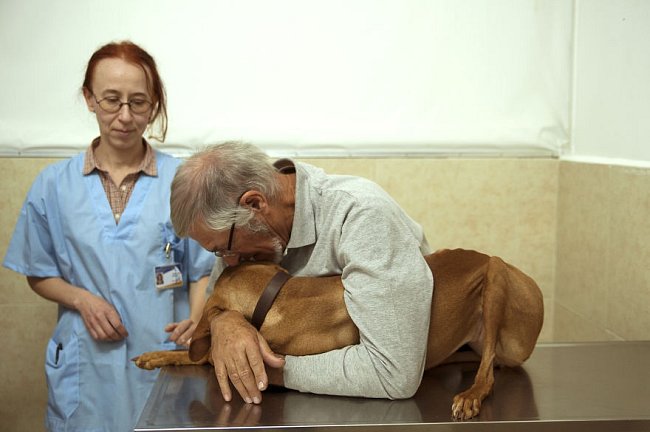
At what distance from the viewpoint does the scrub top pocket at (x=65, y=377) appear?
2.61 meters

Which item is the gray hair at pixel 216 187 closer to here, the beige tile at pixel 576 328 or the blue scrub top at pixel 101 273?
the blue scrub top at pixel 101 273

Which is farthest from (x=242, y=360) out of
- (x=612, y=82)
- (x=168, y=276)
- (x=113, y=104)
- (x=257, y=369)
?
(x=612, y=82)

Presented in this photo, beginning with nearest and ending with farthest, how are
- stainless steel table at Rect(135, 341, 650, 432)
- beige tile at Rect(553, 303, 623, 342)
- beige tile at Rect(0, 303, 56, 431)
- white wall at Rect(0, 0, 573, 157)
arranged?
stainless steel table at Rect(135, 341, 650, 432) → beige tile at Rect(553, 303, 623, 342) → white wall at Rect(0, 0, 573, 157) → beige tile at Rect(0, 303, 56, 431)

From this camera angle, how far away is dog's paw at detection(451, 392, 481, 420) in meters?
1.66

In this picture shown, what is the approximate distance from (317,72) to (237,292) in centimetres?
158

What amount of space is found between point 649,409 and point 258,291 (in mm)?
958

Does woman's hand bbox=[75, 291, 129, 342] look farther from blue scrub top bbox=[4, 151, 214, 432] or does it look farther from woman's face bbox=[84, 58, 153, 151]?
woman's face bbox=[84, 58, 153, 151]

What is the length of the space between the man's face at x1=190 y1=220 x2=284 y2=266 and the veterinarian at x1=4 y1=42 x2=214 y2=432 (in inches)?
27.3

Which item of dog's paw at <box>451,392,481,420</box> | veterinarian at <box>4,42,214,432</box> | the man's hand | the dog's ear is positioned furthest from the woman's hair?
dog's paw at <box>451,392,481,420</box>

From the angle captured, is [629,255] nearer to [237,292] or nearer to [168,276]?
[237,292]

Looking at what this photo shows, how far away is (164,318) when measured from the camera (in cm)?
264

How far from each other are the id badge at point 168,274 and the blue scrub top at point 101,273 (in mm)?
14

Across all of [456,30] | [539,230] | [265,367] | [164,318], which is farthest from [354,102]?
[265,367]

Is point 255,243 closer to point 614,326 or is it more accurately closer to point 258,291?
point 258,291
